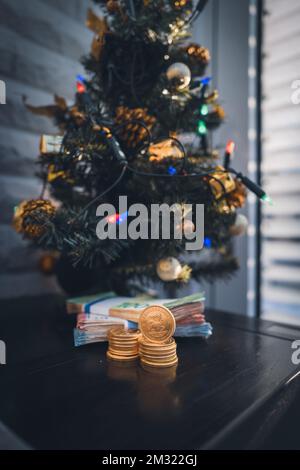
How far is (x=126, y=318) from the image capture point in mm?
543

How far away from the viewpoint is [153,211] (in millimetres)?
615

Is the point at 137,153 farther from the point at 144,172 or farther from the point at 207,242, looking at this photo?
the point at 207,242

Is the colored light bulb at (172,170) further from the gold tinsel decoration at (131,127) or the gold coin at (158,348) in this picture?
the gold coin at (158,348)

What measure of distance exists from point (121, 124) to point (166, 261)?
29 cm

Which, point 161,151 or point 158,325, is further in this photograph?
point 161,151

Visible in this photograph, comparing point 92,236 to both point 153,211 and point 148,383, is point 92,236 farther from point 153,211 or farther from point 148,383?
point 148,383

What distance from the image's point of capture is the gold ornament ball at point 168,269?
2.00ft

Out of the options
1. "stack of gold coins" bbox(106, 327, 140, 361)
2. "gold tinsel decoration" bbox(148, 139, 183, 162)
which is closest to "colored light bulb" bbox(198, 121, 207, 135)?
"gold tinsel decoration" bbox(148, 139, 183, 162)

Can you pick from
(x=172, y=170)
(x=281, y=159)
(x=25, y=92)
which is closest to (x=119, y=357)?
(x=172, y=170)

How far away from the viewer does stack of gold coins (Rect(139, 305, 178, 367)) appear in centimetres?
46

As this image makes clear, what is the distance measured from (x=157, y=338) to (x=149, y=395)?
10cm
